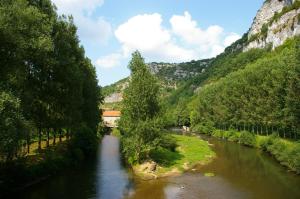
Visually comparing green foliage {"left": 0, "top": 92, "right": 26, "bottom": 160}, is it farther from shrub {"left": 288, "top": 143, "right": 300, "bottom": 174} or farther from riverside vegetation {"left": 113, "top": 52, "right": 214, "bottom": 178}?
shrub {"left": 288, "top": 143, "right": 300, "bottom": 174}

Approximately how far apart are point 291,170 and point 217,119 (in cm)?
8237

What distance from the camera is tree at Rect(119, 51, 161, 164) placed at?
6306 centimetres

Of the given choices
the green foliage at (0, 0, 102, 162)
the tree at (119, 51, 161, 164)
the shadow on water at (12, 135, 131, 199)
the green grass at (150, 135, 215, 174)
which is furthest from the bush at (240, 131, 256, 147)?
the green foliage at (0, 0, 102, 162)

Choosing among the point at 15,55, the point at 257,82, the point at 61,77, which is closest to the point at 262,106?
the point at 257,82

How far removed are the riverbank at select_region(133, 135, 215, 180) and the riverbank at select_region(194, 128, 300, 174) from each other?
13875mm

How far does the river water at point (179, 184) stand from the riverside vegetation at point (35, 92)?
12.0 feet

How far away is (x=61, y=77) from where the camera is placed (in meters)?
63.0

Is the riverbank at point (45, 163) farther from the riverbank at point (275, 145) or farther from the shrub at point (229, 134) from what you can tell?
the shrub at point (229, 134)

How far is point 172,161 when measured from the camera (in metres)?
69.5

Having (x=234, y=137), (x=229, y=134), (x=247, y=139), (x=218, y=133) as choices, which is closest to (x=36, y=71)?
(x=247, y=139)

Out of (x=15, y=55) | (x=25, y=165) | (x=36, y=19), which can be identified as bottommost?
(x=25, y=165)

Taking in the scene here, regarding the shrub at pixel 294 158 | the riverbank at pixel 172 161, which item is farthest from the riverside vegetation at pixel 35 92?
the shrub at pixel 294 158

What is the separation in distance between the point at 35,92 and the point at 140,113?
18595mm

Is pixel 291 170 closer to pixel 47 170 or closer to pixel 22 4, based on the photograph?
pixel 47 170
